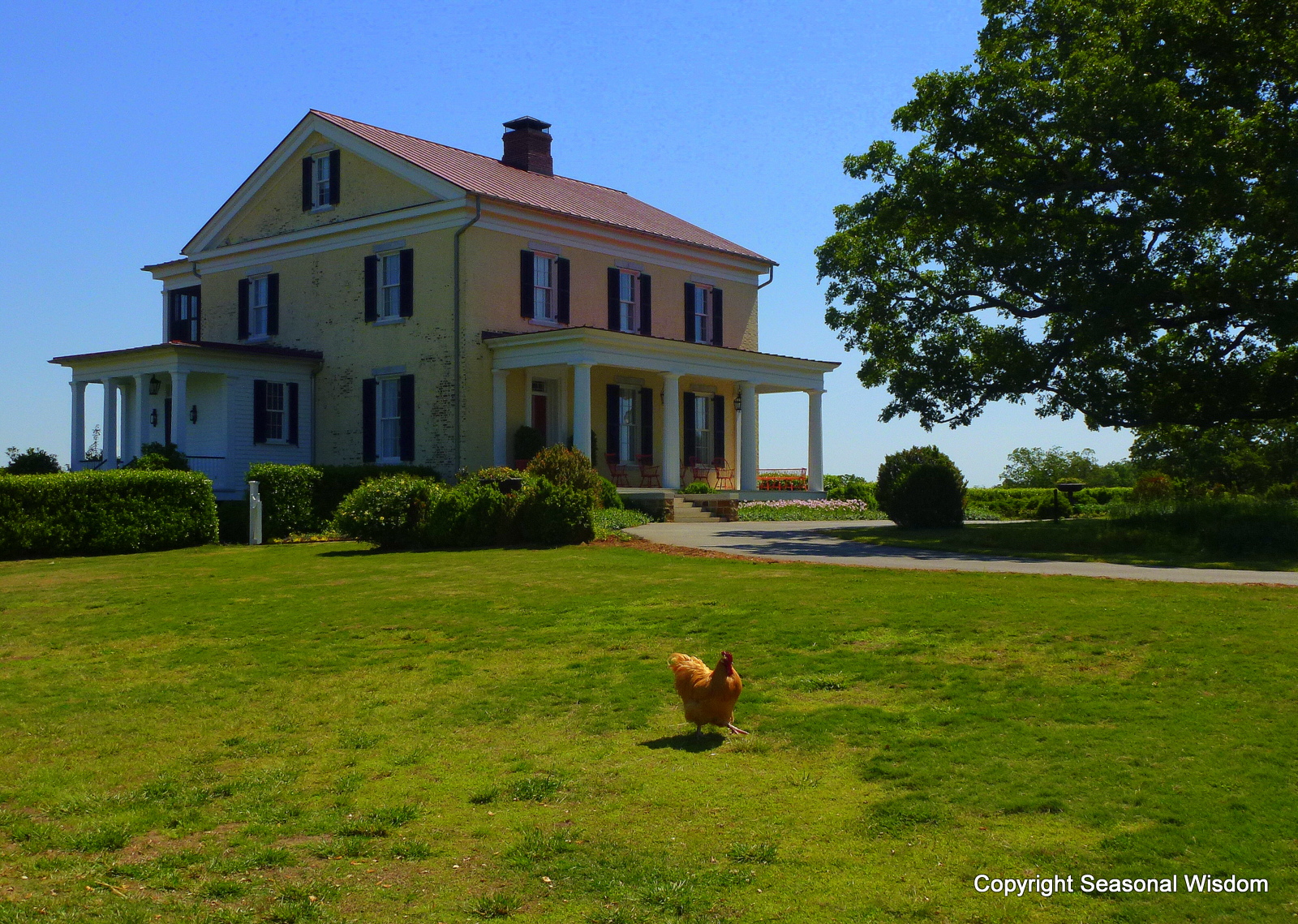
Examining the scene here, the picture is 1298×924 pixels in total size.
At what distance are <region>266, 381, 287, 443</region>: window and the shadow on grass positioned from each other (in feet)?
82.6

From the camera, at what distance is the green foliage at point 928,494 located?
2364 centimetres

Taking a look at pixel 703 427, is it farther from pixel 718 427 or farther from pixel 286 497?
pixel 286 497

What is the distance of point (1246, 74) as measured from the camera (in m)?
22.0

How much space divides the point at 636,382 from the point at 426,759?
25.8 m

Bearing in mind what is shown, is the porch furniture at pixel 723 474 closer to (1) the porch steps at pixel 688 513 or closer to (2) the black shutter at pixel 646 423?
(2) the black shutter at pixel 646 423

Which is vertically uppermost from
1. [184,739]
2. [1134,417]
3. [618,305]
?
[618,305]

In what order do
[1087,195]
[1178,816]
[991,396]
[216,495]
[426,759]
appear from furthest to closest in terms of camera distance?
[216,495] < [991,396] < [1087,195] < [426,759] < [1178,816]

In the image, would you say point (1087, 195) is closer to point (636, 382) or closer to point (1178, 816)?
point (636, 382)

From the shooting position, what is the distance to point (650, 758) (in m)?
7.65

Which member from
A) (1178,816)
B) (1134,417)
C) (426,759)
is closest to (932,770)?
(1178,816)

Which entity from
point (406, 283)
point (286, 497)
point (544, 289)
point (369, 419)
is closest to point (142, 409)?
point (369, 419)

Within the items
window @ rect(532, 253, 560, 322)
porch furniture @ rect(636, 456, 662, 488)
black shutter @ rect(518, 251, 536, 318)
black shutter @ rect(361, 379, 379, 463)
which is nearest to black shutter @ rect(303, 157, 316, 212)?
black shutter @ rect(361, 379, 379, 463)

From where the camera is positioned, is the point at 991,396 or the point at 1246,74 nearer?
the point at 1246,74

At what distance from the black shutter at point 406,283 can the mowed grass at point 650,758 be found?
1792 cm
